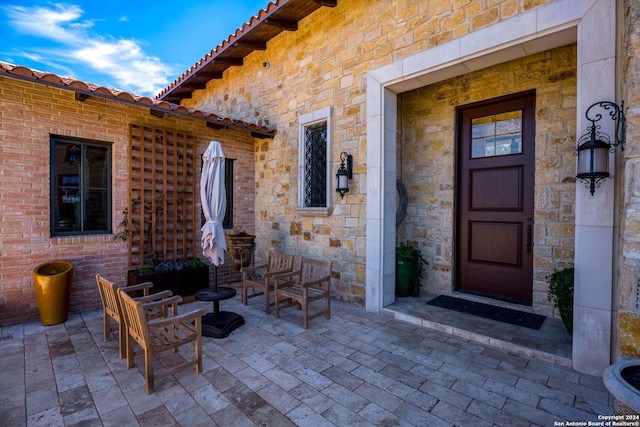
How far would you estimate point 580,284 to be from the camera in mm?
2553

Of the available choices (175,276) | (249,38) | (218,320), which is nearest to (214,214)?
(218,320)

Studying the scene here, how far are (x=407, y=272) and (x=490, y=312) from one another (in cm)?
118

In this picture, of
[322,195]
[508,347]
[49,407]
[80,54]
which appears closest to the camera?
[49,407]

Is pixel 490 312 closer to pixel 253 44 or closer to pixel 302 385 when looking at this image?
pixel 302 385

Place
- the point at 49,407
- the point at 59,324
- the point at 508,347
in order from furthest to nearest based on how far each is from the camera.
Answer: the point at 59,324 → the point at 508,347 → the point at 49,407

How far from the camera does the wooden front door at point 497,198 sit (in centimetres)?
399

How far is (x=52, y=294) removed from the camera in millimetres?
3668

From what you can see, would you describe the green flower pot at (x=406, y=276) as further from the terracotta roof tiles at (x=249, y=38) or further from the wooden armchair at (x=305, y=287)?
the terracotta roof tiles at (x=249, y=38)

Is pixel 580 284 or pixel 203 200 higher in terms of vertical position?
pixel 203 200

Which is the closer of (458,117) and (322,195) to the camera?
(458,117)

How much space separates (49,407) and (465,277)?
16.1 ft

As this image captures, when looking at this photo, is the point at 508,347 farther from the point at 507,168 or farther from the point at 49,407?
the point at 49,407

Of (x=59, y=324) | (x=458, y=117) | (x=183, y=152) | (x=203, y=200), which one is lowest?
(x=59, y=324)

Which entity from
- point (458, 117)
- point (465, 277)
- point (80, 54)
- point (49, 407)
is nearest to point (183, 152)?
point (49, 407)
